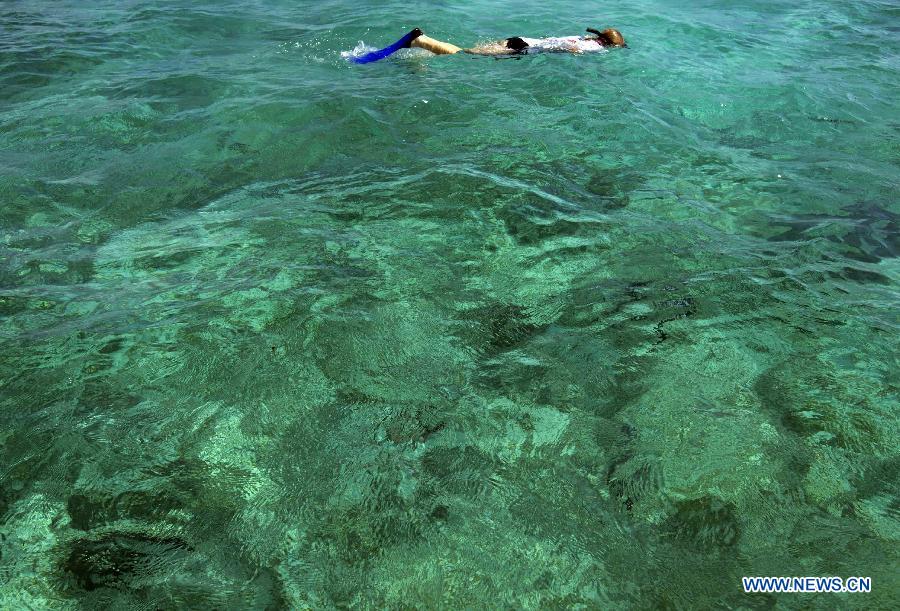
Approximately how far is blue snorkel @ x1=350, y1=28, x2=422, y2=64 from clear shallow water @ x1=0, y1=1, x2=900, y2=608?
1160 millimetres

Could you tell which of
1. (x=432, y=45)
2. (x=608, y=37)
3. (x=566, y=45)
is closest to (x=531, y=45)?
(x=566, y=45)

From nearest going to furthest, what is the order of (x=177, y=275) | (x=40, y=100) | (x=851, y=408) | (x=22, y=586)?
(x=22, y=586)
(x=851, y=408)
(x=177, y=275)
(x=40, y=100)

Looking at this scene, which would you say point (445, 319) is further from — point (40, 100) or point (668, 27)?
point (668, 27)

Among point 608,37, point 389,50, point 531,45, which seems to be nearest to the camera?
point 389,50

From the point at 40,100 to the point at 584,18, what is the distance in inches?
353

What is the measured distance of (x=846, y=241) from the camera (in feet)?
16.8

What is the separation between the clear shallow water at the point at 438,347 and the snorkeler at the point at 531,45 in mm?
1445

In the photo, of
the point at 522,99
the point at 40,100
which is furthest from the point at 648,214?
the point at 40,100

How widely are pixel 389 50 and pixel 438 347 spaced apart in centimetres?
622

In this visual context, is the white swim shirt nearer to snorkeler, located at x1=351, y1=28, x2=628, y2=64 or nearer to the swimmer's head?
snorkeler, located at x1=351, y1=28, x2=628, y2=64

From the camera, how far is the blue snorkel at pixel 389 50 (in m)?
8.52

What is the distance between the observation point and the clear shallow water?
2.62 m

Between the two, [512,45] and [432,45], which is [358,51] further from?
[512,45]

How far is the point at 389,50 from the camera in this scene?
8617mm
